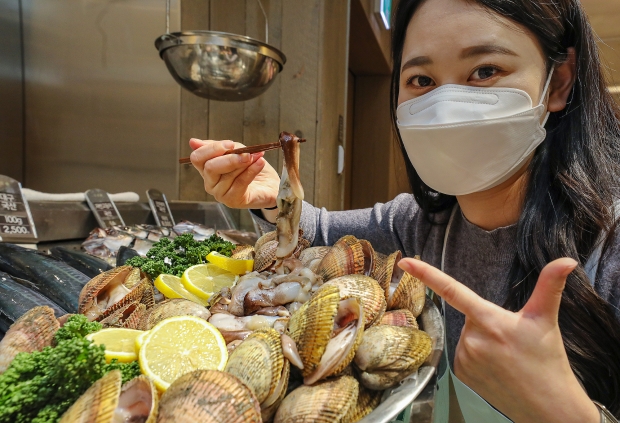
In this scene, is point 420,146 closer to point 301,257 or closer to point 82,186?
point 301,257

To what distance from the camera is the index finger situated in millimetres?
677

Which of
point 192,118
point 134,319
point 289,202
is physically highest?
point 192,118

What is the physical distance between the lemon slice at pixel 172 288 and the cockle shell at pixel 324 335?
411mm

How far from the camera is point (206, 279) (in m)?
1.22

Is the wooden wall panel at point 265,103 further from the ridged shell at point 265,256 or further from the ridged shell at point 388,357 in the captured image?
the ridged shell at point 388,357

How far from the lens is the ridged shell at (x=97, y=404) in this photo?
55cm

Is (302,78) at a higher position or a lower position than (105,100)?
higher

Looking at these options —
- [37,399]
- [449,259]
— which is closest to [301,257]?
[449,259]

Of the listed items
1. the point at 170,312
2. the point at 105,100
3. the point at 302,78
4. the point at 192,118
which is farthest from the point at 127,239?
the point at 105,100

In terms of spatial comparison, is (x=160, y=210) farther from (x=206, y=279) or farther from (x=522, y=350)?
(x=522, y=350)

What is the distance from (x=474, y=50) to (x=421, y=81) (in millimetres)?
191

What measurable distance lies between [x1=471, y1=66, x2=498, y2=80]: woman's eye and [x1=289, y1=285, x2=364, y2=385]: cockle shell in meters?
0.73

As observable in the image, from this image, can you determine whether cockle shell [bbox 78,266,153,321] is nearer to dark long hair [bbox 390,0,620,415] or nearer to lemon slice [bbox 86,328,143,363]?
lemon slice [bbox 86,328,143,363]

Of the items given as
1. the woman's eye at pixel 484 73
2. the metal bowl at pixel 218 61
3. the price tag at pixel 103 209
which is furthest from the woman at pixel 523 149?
the price tag at pixel 103 209
